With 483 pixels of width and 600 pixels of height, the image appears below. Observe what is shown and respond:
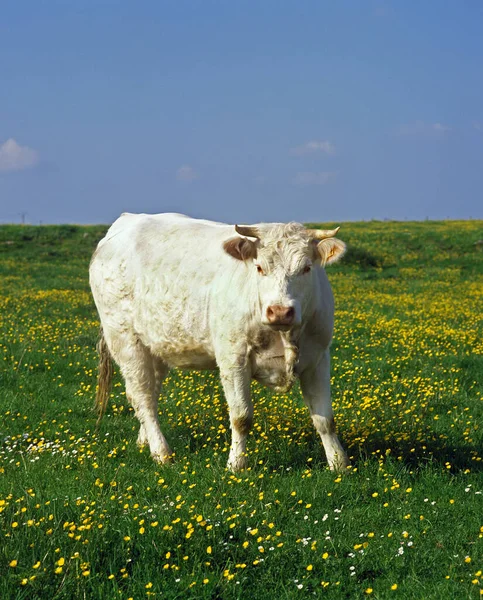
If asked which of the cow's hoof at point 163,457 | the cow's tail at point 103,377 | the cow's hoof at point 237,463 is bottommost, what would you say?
the cow's hoof at point 163,457

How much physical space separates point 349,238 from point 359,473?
117 feet

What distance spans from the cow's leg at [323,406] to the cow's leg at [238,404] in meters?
0.62

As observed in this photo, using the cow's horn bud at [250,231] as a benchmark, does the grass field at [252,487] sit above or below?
below

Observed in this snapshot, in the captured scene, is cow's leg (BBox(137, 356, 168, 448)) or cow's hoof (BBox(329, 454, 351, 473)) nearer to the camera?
cow's hoof (BBox(329, 454, 351, 473))

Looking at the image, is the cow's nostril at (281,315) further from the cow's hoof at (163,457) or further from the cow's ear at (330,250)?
the cow's hoof at (163,457)

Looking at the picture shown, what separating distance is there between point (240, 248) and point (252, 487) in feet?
7.45

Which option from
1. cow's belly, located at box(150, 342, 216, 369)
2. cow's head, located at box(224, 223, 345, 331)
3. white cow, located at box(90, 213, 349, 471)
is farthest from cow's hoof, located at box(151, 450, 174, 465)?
cow's head, located at box(224, 223, 345, 331)

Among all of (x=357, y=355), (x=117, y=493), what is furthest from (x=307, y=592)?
(x=357, y=355)

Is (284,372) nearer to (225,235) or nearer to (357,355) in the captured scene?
(225,235)

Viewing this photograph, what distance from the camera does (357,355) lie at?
43.8 feet

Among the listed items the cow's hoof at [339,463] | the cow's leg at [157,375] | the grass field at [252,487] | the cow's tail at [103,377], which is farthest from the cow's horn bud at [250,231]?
the cow's tail at [103,377]

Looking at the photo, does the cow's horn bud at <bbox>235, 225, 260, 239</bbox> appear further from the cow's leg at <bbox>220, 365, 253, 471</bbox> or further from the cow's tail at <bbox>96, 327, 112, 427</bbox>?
the cow's tail at <bbox>96, 327, 112, 427</bbox>

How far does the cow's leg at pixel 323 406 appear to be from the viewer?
7.89m

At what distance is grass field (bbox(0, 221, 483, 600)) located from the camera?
539 centimetres
